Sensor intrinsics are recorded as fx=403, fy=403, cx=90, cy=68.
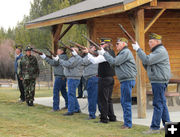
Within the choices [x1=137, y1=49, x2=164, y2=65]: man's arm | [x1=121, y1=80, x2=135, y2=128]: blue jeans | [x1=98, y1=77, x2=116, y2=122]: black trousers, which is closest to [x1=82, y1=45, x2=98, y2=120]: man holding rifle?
[x1=98, y1=77, x2=116, y2=122]: black trousers

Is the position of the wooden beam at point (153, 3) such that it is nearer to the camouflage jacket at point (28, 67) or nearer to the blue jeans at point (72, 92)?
the blue jeans at point (72, 92)

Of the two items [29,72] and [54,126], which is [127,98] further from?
[29,72]

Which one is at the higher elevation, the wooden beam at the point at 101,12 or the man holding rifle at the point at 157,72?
the wooden beam at the point at 101,12

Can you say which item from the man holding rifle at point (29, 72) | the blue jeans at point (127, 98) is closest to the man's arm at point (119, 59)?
the blue jeans at point (127, 98)

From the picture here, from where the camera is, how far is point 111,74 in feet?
30.3

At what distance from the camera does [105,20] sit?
13.7 metres

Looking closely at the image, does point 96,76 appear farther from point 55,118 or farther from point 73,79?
point 55,118

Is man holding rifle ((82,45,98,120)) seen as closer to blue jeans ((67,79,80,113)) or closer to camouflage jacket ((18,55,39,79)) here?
blue jeans ((67,79,80,113))

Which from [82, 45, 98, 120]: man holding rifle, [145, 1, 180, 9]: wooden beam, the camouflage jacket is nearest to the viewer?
[82, 45, 98, 120]: man holding rifle

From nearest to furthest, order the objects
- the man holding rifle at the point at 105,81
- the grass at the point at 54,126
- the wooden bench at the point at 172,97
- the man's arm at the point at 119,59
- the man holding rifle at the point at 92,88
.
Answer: the grass at the point at 54,126 < the man's arm at the point at 119,59 < the man holding rifle at the point at 105,81 < the man holding rifle at the point at 92,88 < the wooden bench at the point at 172,97

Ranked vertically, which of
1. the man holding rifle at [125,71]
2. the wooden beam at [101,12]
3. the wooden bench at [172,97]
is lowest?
the wooden bench at [172,97]

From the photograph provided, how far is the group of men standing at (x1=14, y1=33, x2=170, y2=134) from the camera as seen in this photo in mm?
7742

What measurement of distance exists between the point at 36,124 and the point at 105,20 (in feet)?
18.3

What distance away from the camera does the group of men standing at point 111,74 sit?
7742 mm
